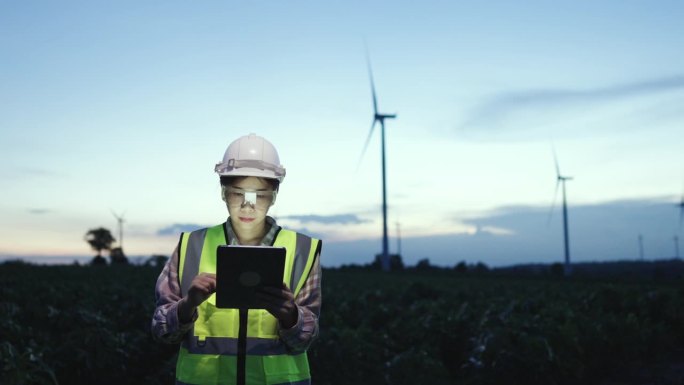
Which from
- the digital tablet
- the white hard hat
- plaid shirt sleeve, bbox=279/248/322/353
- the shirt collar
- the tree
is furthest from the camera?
the tree

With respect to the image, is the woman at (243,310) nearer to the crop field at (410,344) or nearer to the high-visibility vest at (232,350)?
the high-visibility vest at (232,350)

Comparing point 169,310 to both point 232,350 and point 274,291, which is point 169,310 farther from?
Answer: point 274,291

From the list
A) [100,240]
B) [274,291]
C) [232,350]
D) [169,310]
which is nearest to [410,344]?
[232,350]

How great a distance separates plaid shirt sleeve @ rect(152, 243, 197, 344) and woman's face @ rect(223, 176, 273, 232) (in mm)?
466

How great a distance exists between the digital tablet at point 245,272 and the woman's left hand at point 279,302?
3 centimetres

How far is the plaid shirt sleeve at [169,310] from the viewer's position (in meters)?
3.88

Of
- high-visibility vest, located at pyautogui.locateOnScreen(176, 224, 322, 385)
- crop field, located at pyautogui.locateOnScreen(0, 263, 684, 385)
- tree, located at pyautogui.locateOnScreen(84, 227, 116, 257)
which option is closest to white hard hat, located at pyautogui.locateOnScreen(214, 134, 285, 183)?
high-visibility vest, located at pyautogui.locateOnScreen(176, 224, 322, 385)

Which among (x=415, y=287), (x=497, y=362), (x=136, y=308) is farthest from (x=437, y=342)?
(x=415, y=287)

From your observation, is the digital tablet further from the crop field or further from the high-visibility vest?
the crop field

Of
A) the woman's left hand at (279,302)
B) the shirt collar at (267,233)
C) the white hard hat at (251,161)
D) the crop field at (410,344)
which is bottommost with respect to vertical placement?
the crop field at (410,344)

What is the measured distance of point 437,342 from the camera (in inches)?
480

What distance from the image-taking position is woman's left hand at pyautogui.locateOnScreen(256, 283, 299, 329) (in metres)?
3.67

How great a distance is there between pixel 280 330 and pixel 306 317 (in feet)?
0.59

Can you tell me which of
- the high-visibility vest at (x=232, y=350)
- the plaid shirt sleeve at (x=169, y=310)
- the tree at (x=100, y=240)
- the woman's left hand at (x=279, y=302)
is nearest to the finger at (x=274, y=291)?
the woman's left hand at (x=279, y=302)
